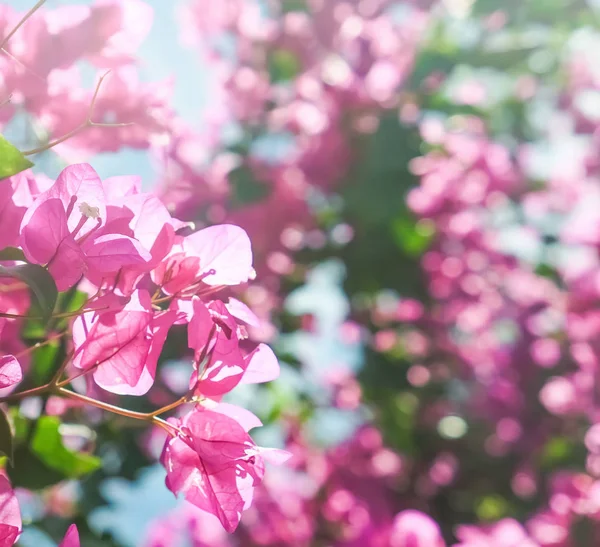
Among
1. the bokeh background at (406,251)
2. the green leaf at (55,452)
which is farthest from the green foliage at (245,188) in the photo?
the green leaf at (55,452)

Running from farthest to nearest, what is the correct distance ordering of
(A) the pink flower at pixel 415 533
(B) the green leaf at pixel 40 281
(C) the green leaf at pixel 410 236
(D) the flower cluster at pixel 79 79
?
(C) the green leaf at pixel 410 236
(A) the pink flower at pixel 415 533
(D) the flower cluster at pixel 79 79
(B) the green leaf at pixel 40 281

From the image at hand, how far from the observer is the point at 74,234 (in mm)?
364

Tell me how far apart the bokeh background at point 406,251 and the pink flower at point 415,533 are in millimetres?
152

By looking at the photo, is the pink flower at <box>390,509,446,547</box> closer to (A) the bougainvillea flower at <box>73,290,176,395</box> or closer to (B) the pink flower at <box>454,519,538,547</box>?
(B) the pink flower at <box>454,519,538,547</box>

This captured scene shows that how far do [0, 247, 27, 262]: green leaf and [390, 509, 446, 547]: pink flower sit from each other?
2.12ft

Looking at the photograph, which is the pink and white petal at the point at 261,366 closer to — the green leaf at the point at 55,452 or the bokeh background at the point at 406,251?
the green leaf at the point at 55,452

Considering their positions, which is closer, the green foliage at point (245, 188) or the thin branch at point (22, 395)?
the thin branch at point (22, 395)

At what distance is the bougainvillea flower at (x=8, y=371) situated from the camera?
1.11 feet

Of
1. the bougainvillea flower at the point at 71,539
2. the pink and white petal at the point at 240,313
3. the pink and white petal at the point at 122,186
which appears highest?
the pink and white petal at the point at 122,186

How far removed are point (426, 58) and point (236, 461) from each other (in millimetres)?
1239

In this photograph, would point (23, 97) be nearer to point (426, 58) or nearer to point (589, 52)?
point (426, 58)

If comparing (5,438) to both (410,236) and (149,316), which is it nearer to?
(149,316)

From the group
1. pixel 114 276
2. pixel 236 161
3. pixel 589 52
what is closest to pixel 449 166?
pixel 236 161

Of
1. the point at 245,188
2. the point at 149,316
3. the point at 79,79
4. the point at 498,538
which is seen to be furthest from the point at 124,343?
the point at 245,188
